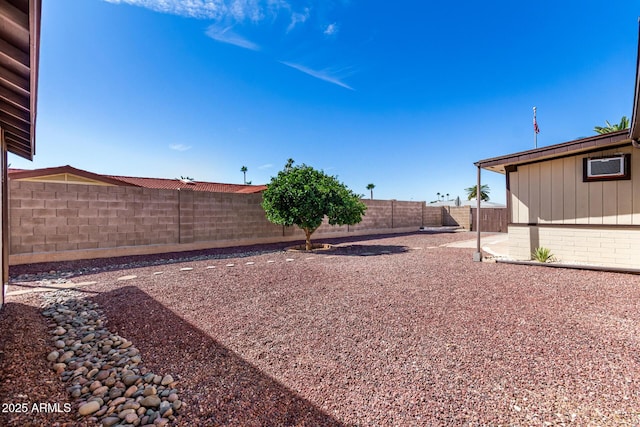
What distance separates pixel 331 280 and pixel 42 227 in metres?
7.78

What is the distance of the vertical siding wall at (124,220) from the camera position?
6918 mm

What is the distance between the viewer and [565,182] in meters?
6.77

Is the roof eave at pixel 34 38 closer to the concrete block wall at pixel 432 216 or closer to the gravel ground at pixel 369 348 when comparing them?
the gravel ground at pixel 369 348

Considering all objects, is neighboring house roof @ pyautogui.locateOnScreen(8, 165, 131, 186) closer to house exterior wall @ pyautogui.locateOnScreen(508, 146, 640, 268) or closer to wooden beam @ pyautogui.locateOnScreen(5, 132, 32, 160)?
wooden beam @ pyautogui.locateOnScreen(5, 132, 32, 160)

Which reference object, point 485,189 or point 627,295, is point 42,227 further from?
point 485,189

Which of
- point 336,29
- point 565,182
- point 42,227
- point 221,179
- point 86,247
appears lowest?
point 86,247

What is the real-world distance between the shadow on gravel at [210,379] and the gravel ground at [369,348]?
0.01 meters

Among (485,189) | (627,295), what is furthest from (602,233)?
(485,189)

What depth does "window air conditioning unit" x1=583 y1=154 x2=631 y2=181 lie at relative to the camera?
597 cm

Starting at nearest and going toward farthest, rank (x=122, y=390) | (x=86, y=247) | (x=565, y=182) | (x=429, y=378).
A: (x=122, y=390) → (x=429, y=378) → (x=565, y=182) → (x=86, y=247)

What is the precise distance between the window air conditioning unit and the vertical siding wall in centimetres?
1043

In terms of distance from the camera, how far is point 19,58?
79.0 inches

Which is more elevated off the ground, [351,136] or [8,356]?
[351,136]

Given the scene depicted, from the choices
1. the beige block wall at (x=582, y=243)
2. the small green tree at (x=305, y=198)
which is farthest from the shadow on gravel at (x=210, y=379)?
the beige block wall at (x=582, y=243)
